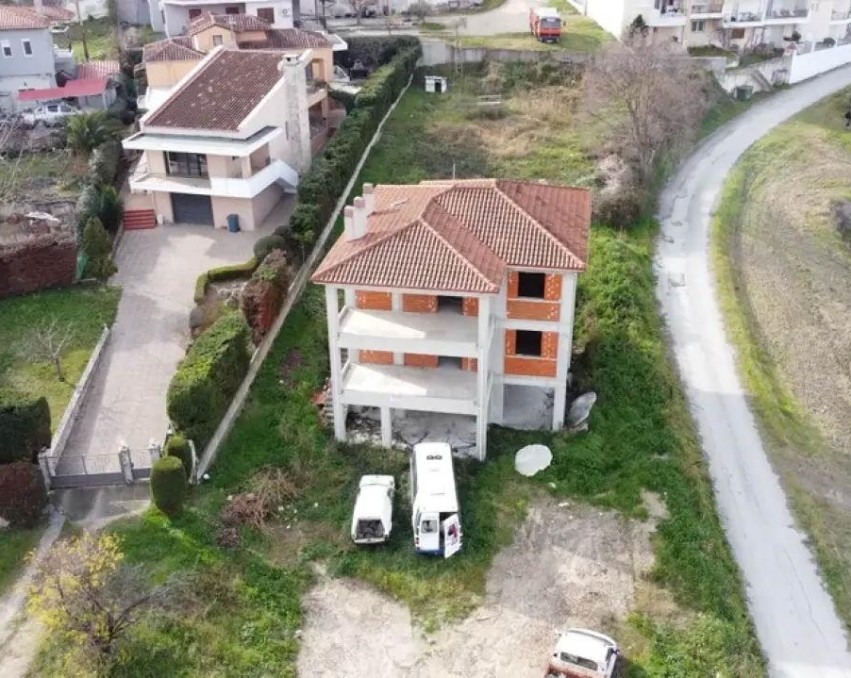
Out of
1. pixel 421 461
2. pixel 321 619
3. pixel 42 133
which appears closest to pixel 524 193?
pixel 421 461

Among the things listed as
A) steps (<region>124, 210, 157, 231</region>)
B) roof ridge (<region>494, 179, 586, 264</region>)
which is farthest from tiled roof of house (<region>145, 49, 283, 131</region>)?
roof ridge (<region>494, 179, 586, 264</region>)

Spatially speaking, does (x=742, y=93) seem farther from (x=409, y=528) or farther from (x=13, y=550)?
(x=13, y=550)

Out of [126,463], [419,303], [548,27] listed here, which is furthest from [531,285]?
[548,27]

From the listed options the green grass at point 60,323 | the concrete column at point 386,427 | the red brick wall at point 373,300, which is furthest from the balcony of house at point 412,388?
the green grass at point 60,323

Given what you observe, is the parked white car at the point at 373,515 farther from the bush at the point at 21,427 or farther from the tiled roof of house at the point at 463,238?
the bush at the point at 21,427

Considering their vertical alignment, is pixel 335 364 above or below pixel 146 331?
above
